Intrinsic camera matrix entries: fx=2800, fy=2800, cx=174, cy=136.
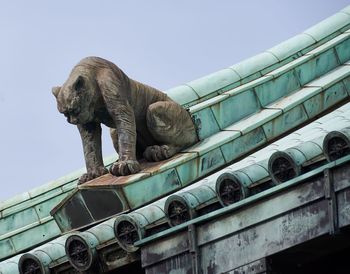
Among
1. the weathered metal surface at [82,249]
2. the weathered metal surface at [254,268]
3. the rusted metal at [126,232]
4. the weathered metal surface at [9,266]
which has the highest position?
the rusted metal at [126,232]

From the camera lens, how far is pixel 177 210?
5269 cm

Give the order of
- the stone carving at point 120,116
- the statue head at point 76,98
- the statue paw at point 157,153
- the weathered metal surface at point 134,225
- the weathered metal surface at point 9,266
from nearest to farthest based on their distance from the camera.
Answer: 1. the weathered metal surface at point 134,225
2. the weathered metal surface at point 9,266
3. the statue head at point 76,98
4. the stone carving at point 120,116
5. the statue paw at point 157,153

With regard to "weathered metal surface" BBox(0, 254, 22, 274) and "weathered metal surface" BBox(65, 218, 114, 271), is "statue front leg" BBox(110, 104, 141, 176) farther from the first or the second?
"weathered metal surface" BBox(65, 218, 114, 271)

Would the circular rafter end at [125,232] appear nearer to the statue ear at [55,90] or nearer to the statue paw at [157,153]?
the statue ear at [55,90]

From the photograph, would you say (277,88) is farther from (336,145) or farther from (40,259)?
(336,145)

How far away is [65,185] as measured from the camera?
63.8m

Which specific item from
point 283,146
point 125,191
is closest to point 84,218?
point 125,191

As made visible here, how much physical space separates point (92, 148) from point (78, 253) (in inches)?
194

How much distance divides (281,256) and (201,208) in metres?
2.45

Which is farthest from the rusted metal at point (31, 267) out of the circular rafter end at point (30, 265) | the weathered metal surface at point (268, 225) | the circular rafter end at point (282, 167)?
the circular rafter end at point (282, 167)

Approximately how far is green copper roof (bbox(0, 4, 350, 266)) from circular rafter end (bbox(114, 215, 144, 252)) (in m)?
2.99

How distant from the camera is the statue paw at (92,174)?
193ft

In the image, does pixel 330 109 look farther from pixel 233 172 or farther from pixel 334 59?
pixel 233 172

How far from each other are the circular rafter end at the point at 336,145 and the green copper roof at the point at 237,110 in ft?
25.4
